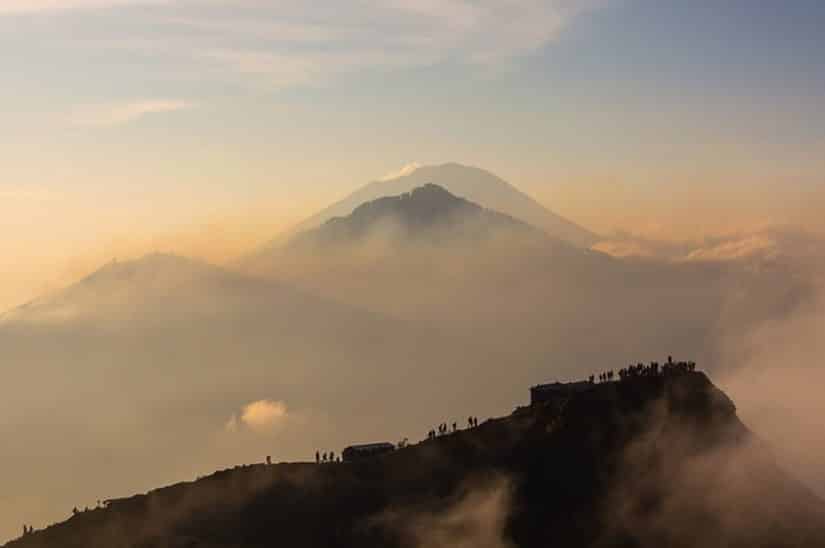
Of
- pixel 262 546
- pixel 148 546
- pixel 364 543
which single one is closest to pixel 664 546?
pixel 364 543

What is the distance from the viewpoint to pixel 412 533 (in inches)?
7825

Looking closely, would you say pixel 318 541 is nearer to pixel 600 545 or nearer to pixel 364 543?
pixel 364 543

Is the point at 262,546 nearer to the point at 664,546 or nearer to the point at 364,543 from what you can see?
the point at 364,543

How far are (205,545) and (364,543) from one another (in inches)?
1129

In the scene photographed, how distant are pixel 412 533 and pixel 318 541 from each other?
17.1 meters

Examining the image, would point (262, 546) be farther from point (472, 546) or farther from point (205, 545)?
point (472, 546)

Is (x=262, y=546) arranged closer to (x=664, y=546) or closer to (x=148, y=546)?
(x=148, y=546)

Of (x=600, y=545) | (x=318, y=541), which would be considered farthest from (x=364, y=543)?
(x=600, y=545)

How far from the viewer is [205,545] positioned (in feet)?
646

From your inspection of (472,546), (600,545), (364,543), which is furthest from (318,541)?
(600,545)

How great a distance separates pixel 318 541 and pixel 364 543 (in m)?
8.78

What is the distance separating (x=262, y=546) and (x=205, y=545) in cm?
1018

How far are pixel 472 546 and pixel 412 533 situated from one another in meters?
11.1

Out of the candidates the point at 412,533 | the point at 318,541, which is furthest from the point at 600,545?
the point at 318,541
